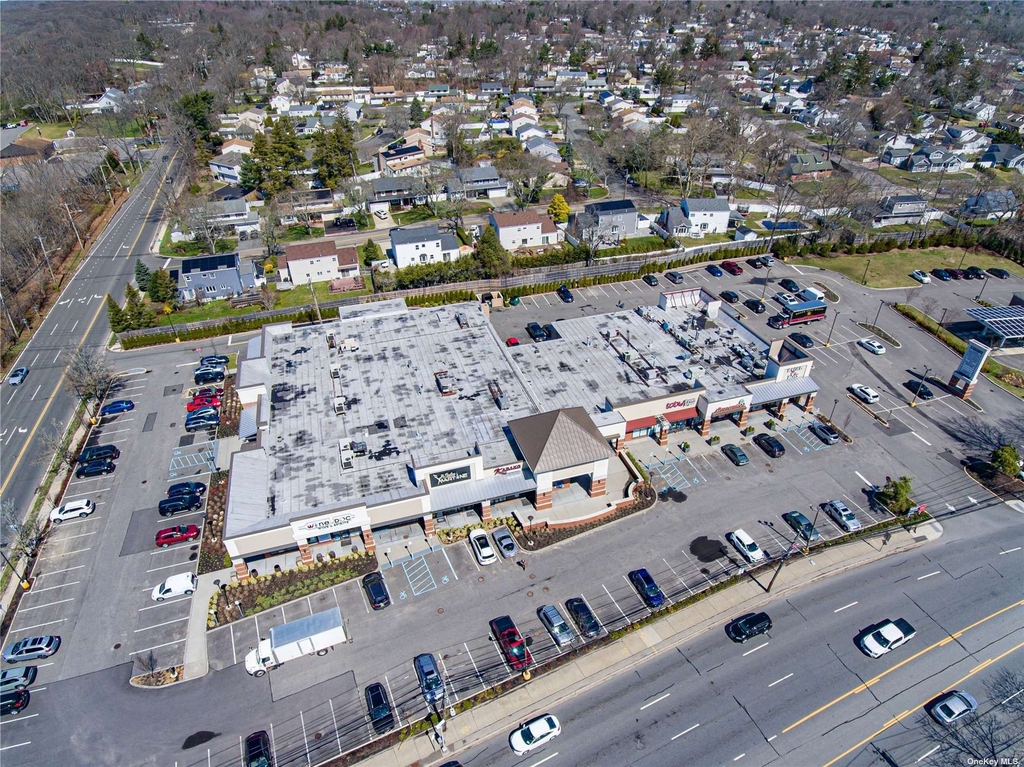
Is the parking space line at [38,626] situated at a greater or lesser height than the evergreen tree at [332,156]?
lesser

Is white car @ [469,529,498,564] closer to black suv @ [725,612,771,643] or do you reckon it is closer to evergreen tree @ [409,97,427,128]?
black suv @ [725,612,771,643]

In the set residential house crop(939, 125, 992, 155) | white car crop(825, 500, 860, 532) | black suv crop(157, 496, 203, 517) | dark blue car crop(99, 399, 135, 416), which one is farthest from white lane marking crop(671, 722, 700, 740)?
residential house crop(939, 125, 992, 155)

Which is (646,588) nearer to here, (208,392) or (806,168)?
(208,392)

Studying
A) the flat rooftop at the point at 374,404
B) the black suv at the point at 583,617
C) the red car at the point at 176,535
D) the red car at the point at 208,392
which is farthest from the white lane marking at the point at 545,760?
the red car at the point at 208,392

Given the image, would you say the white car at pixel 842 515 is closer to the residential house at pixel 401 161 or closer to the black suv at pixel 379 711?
the black suv at pixel 379 711

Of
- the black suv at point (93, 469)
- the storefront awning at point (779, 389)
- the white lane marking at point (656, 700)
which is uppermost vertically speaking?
the storefront awning at point (779, 389)

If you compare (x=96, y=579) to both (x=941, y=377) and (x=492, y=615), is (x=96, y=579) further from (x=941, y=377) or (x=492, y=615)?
(x=941, y=377)

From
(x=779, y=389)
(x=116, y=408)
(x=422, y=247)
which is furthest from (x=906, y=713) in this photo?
(x=422, y=247)
